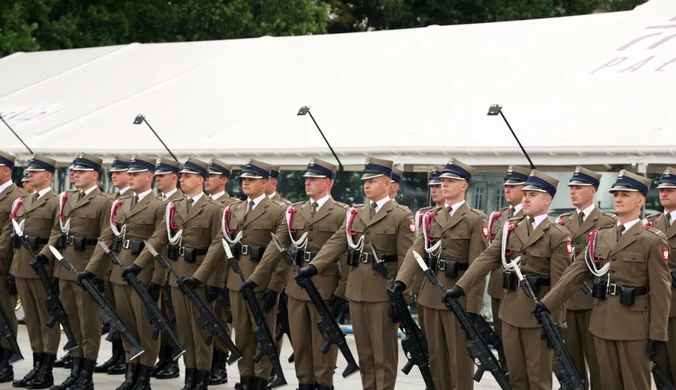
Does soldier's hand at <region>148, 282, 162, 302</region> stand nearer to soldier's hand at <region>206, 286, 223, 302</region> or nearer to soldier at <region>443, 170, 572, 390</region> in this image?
soldier's hand at <region>206, 286, 223, 302</region>


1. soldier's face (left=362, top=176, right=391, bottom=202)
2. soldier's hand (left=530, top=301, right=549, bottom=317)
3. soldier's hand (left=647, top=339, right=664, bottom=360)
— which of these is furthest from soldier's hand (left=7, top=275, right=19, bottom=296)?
soldier's hand (left=647, top=339, right=664, bottom=360)

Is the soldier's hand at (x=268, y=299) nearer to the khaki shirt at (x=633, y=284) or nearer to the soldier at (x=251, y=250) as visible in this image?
the soldier at (x=251, y=250)

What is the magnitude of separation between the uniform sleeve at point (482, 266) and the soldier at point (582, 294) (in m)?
0.80

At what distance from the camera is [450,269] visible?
904 centimetres

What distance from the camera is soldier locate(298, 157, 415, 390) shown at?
9195mm

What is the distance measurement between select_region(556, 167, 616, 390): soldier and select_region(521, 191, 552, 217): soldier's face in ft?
1.38

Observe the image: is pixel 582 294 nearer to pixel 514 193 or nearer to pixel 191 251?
pixel 514 193

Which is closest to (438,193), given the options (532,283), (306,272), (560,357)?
(306,272)

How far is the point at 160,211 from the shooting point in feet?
34.7

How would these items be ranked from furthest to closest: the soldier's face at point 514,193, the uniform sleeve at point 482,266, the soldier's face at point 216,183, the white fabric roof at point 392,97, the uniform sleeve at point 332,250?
the white fabric roof at point 392,97, the soldier's face at point 216,183, the soldier's face at point 514,193, the uniform sleeve at point 332,250, the uniform sleeve at point 482,266

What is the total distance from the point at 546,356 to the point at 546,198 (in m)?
1.09

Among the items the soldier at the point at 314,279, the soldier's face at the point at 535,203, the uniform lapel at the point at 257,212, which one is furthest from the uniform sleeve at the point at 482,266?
the uniform lapel at the point at 257,212

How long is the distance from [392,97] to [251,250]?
5119mm

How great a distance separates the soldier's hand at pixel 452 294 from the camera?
8.41m
